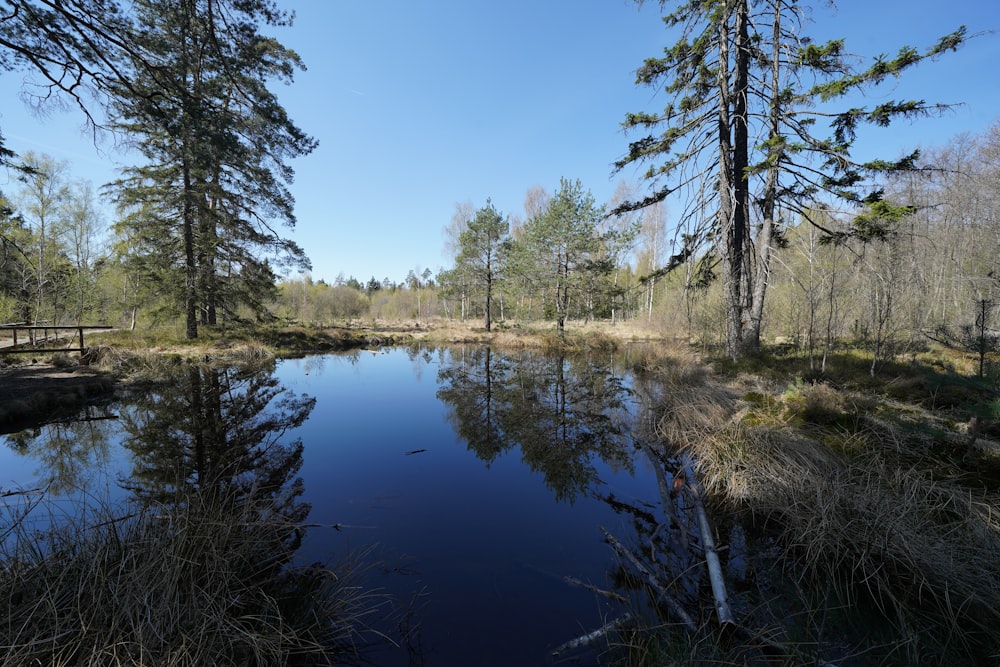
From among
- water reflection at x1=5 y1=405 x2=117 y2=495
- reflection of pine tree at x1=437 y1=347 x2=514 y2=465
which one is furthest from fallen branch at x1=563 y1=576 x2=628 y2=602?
water reflection at x1=5 y1=405 x2=117 y2=495

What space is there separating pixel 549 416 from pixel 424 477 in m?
3.74

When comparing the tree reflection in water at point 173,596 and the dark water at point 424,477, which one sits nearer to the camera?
the tree reflection in water at point 173,596

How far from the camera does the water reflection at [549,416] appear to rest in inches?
238

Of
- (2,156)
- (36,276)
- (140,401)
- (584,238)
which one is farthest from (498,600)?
(36,276)

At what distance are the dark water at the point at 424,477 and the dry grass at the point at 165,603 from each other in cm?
50

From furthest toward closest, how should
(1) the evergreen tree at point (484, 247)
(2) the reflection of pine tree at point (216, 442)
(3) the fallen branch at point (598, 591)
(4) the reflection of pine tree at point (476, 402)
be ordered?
(1) the evergreen tree at point (484, 247), (4) the reflection of pine tree at point (476, 402), (2) the reflection of pine tree at point (216, 442), (3) the fallen branch at point (598, 591)

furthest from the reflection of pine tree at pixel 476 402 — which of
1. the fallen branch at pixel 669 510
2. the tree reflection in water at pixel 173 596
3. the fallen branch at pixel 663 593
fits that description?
the tree reflection in water at pixel 173 596

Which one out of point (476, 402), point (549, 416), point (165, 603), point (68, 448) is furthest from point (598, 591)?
point (68, 448)

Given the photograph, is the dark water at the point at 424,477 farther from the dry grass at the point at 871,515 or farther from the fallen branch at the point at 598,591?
A: the dry grass at the point at 871,515

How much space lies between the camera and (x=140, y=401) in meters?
8.59

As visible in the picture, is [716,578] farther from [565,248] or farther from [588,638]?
[565,248]

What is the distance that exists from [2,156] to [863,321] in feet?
64.7

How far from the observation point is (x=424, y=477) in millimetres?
5598

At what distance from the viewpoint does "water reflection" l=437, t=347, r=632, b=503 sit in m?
6.04
